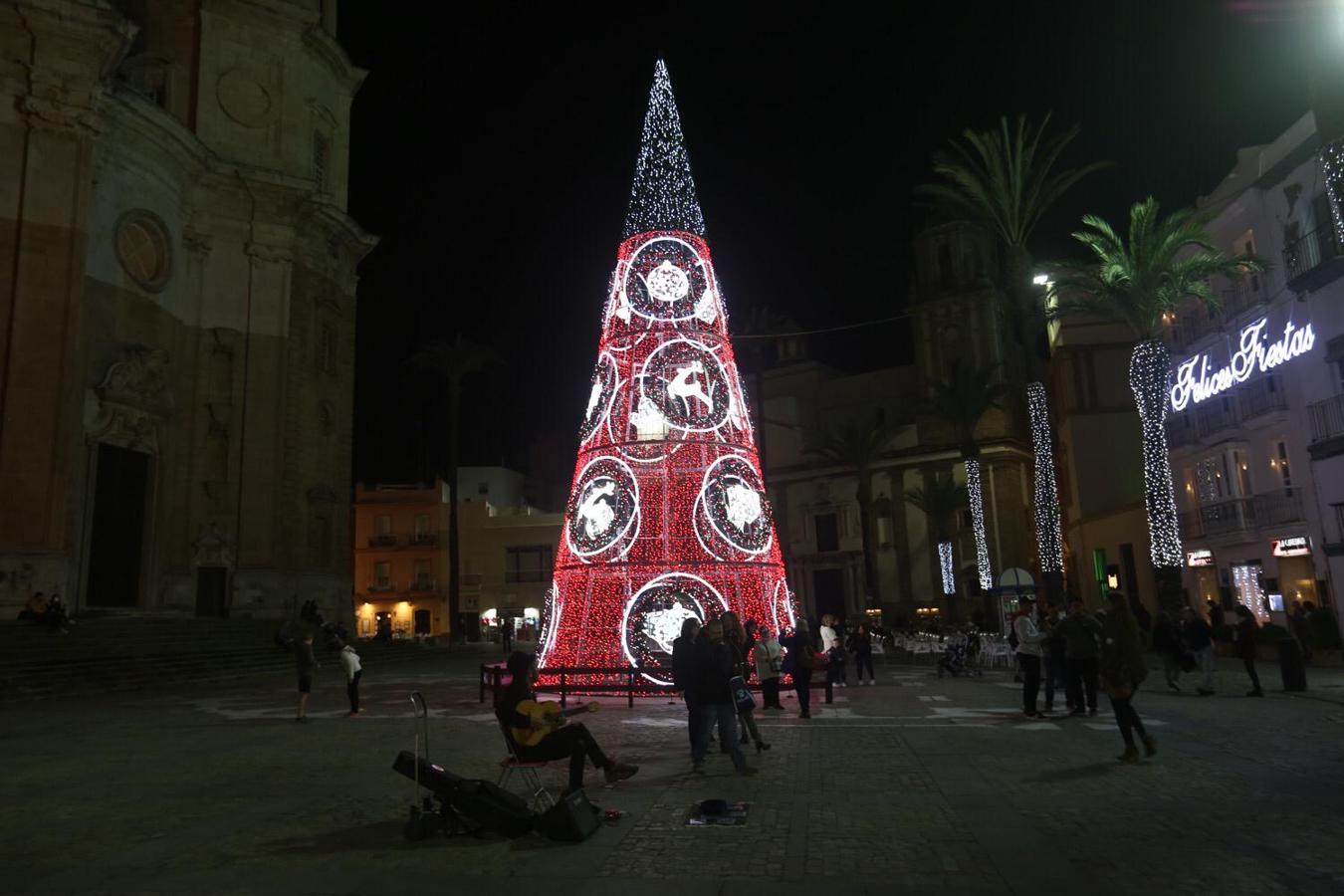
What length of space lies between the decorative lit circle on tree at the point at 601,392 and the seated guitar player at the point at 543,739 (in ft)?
30.9

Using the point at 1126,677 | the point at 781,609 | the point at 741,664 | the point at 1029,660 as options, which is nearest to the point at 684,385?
the point at 781,609

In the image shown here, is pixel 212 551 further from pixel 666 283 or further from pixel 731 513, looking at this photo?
pixel 731 513

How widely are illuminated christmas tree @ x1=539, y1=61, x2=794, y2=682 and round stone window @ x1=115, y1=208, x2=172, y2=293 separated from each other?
19.6 m

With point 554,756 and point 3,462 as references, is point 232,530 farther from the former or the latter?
point 554,756

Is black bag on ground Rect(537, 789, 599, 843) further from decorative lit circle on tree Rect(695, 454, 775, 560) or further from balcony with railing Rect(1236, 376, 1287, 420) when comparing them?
balcony with railing Rect(1236, 376, 1287, 420)

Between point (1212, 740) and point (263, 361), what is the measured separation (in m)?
31.1

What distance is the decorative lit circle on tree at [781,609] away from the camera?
53.7ft

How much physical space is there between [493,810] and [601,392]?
11.2 meters

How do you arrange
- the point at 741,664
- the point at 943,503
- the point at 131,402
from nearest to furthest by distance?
1. the point at 741,664
2. the point at 131,402
3. the point at 943,503

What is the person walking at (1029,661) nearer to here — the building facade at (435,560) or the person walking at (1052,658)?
the person walking at (1052,658)

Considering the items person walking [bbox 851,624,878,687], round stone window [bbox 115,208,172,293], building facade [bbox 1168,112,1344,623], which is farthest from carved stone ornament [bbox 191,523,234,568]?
building facade [bbox 1168,112,1344,623]

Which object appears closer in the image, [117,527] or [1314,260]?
[1314,260]

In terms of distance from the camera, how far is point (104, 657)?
2158cm

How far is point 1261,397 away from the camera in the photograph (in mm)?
26312
